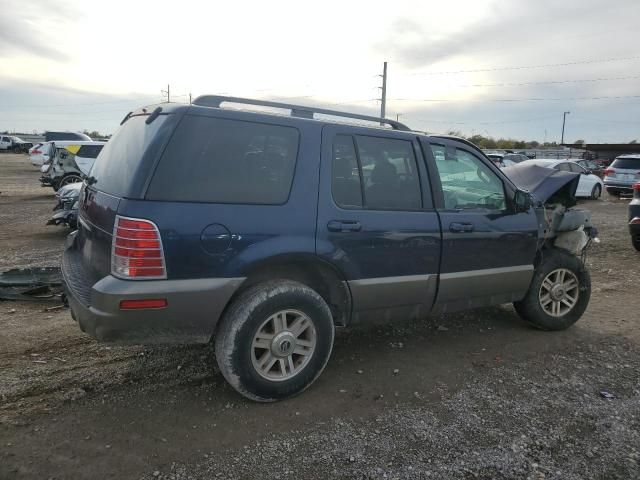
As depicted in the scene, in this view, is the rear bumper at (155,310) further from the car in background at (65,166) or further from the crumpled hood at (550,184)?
the car in background at (65,166)

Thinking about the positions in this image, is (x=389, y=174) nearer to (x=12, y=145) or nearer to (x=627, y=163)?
(x=627, y=163)

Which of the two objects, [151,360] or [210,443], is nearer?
[210,443]

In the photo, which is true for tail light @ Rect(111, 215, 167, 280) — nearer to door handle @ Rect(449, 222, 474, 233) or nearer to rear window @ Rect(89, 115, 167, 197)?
rear window @ Rect(89, 115, 167, 197)

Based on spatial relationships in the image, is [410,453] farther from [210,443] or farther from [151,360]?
[151,360]

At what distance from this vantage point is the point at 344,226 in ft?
11.6

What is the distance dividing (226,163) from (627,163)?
2110 cm

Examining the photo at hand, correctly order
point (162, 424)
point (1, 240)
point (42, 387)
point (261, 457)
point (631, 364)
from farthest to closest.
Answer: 1. point (1, 240)
2. point (631, 364)
3. point (42, 387)
4. point (162, 424)
5. point (261, 457)

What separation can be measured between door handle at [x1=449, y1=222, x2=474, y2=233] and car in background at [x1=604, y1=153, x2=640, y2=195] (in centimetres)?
1863

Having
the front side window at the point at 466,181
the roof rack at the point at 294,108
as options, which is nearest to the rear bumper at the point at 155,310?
the roof rack at the point at 294,108

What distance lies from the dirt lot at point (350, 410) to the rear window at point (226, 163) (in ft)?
4.74

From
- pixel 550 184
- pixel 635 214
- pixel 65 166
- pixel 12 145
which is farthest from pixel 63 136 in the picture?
pixel 550 184

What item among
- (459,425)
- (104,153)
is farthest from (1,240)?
(459,425)

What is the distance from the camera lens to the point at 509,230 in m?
4.43

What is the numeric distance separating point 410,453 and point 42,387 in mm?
2557
